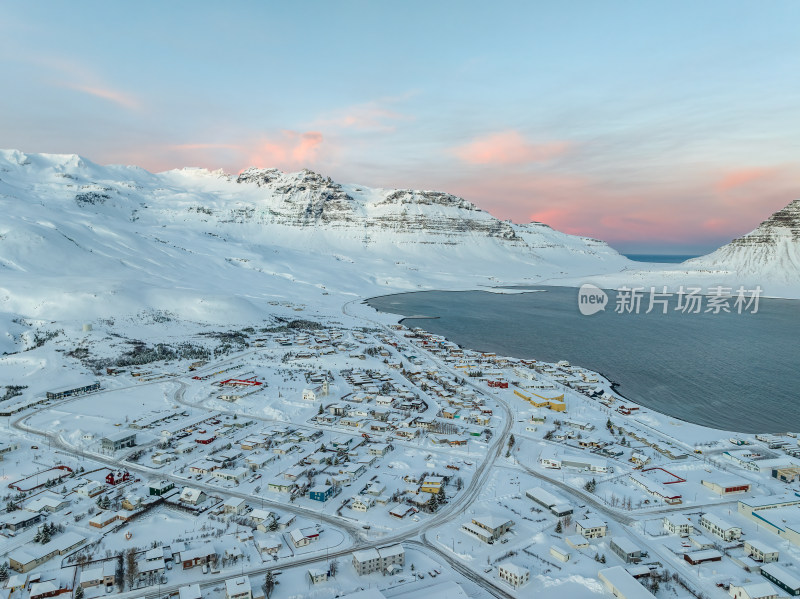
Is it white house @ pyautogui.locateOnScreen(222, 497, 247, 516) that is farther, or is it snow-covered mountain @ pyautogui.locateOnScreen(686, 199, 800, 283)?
snow-covered mountain @ pyautogui.locateOnScreen(686, 199, 800, 283)

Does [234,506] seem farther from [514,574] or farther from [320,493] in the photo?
[514,574]

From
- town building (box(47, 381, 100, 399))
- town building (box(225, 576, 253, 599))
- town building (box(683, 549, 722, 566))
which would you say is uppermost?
town building (box(683, 549, 722, 566))

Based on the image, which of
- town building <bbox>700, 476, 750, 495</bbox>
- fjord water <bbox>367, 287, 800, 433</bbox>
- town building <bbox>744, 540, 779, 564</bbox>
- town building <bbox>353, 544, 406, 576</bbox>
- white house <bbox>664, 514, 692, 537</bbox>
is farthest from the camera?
fjord water <bbox>367, 287, 800, 433</bbox>

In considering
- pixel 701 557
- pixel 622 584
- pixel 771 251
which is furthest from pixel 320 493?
pixel 771 251

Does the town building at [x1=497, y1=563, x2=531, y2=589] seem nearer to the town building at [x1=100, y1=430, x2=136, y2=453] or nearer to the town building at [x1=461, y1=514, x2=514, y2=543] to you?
the town building at [x1=461, y1=514, x2=514, y2=543]

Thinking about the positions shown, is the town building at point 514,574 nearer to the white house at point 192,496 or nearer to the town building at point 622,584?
the town building at point 622,584

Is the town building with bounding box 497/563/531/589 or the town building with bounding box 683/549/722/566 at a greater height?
the town building with bounding box 683/549/722/566

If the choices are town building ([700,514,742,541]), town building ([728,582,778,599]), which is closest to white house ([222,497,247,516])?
town building ([728,582,778,599])
